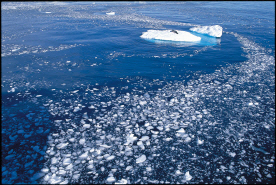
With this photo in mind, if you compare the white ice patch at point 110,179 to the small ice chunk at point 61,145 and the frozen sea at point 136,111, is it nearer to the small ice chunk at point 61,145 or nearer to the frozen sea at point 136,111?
the frozen sea at point 136,111

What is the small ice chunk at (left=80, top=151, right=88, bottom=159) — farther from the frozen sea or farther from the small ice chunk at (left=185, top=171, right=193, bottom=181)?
the small ice chunk at (left=185, top=171, right=193, bottom=181)

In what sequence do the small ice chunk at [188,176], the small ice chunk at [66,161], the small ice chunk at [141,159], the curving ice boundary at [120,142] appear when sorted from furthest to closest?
the small ice chunk at [141,159], the small ice chunk at [66,161], the curving ice boundary at [120,142], the small ice chunk at [188,176]

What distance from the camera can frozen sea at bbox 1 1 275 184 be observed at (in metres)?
4.79

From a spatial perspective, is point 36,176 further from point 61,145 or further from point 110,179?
point 110,179

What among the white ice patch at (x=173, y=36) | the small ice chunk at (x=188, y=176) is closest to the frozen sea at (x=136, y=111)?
the small ice chunk at (x=188, y=176)

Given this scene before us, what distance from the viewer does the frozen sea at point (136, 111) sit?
15.7 ft

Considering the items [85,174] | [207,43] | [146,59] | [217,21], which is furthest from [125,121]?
[217,21]

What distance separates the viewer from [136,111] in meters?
6.87

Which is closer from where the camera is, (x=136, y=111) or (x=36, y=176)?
(x=36, y=176)

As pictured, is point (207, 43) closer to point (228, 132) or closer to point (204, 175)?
point (228, 132)

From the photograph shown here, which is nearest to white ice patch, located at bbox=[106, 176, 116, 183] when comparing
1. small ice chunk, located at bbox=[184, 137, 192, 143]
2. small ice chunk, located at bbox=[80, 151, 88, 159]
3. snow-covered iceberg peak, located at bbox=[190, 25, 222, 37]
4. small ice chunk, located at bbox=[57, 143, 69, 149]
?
small ice chunk, located at bbox=[80, 151, 88, 159]

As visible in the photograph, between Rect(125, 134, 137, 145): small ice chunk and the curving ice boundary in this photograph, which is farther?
Rect(125, 134, 137, 145): small ice chunk

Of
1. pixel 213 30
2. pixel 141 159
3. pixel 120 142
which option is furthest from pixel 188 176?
pixel 213 30

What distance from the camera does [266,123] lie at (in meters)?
6.39
